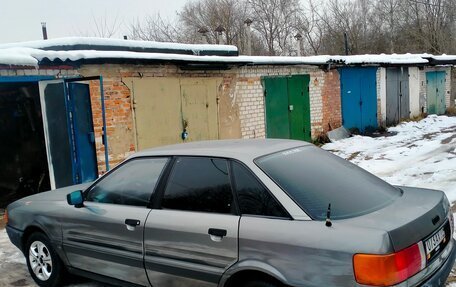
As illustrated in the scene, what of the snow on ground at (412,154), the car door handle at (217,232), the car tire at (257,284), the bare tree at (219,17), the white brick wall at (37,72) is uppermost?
the bare tree at (219,17)

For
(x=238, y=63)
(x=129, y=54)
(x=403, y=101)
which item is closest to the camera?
(x=129, y=54)

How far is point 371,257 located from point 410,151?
9.35 metres

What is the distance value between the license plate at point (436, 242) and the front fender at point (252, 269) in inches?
36.9

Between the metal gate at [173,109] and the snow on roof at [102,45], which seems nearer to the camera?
the snow on roof at [102,45]

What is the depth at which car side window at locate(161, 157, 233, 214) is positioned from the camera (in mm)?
3182

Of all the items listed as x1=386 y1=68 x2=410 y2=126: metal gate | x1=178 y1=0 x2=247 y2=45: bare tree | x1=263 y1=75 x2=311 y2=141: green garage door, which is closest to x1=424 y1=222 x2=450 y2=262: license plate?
x1=263 y1=75 x2=311 y2=141: green garage door

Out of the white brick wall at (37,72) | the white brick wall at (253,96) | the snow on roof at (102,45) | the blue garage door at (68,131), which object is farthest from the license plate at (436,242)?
the white brick wall at (253,96)

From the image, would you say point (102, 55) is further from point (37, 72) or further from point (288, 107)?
point (288, 107)

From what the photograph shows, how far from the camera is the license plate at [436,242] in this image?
284cm

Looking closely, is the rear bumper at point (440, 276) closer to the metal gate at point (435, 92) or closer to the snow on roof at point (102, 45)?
the snow on roof at point (102, 45)

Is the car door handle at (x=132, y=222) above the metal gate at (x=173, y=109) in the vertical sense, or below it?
below

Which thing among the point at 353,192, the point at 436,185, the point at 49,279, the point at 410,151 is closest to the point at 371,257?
the point at 353,192

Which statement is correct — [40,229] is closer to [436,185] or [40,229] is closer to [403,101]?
[436,185]

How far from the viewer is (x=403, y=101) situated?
58.3 ft
